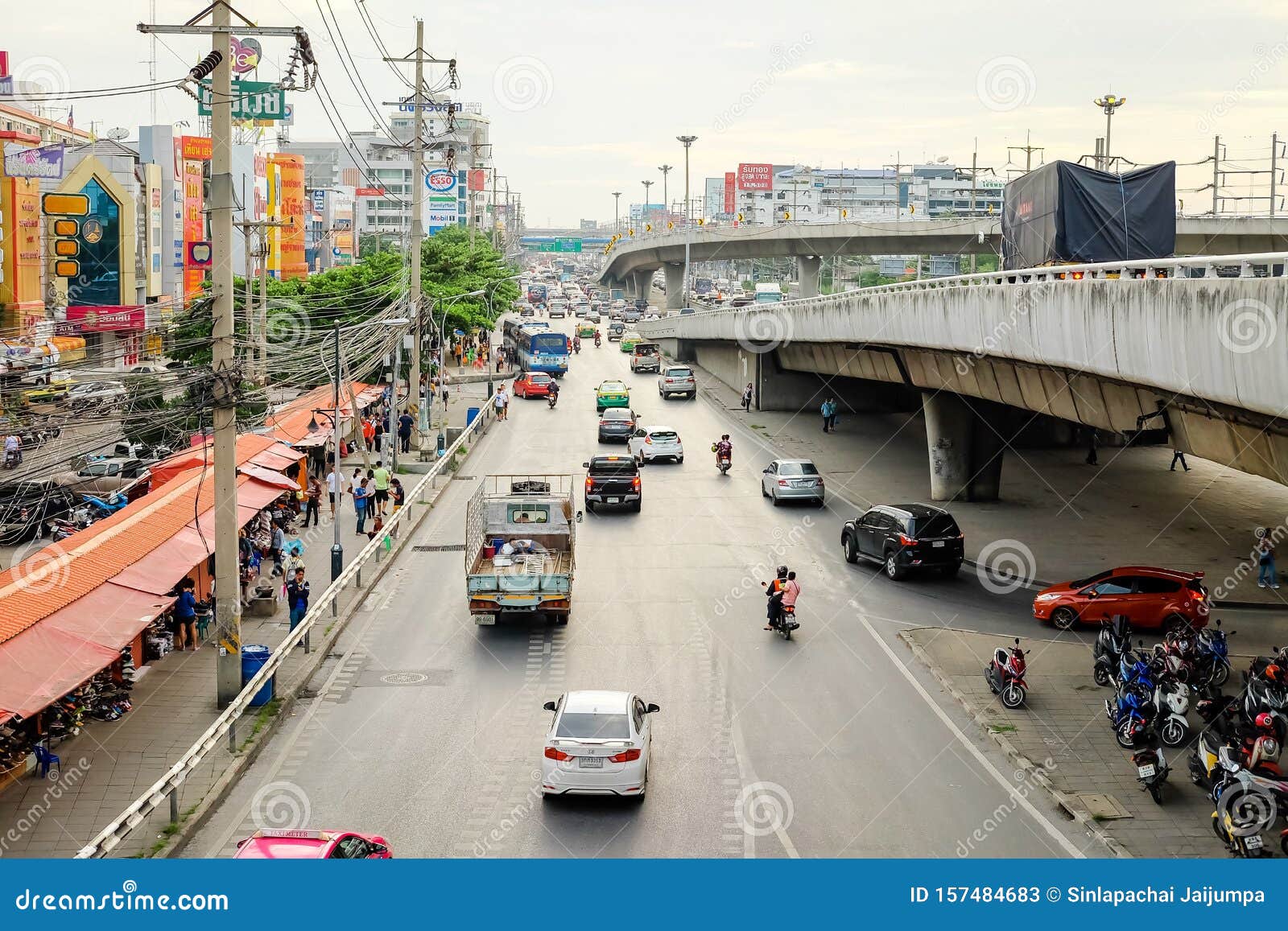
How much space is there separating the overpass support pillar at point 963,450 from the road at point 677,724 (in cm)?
631

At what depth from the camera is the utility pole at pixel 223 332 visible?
2023 cm

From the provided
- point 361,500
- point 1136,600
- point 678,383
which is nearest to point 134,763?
point 1136,600

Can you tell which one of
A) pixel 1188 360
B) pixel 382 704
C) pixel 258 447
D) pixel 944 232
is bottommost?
pixel 382 704

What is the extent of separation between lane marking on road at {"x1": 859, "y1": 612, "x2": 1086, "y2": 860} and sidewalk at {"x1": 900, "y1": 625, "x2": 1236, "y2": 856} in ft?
1.05

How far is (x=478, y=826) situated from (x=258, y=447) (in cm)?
2257

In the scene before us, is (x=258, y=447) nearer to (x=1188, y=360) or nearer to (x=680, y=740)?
(x=680, y=740)

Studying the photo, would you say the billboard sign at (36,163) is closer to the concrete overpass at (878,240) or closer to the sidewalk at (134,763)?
the concrete overpass at (878,240)

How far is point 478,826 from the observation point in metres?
16.0

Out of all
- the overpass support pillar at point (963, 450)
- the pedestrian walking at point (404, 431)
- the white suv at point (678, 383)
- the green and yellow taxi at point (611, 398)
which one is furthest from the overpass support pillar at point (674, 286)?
the overpass support pillar at point (963, 450)

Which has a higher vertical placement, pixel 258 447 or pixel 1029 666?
pixel 258 447

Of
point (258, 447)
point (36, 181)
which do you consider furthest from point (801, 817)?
point (36, 181)

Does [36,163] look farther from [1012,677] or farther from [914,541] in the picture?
[1012,677]

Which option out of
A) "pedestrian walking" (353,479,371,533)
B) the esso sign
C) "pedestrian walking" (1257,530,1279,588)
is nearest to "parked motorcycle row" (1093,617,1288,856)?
"pedestrian walking" (1257,530,1279,588)

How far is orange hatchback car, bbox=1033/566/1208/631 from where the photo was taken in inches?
1003
